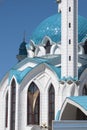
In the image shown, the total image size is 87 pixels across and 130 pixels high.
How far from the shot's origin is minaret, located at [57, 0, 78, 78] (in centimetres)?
3462

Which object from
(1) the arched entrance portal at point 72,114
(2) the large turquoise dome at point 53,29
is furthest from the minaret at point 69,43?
(2) the large turquoise dome at point 53,29

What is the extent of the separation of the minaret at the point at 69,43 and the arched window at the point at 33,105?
2804 mm

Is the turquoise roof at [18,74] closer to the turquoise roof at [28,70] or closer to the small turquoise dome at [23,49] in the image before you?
the turquoise roof at [28,70]

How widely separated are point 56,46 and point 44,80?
12.0 feet

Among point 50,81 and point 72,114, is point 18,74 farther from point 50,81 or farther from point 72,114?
point 72,114

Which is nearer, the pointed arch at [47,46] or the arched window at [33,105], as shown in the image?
the arched window at [33,105]

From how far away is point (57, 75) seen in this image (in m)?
35.7

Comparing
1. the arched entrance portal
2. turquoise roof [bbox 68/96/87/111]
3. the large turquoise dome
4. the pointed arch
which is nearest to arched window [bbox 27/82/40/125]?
the arched entrance portal

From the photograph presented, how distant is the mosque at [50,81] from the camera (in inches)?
1358

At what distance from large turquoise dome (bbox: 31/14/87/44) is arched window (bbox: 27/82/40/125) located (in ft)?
16.6

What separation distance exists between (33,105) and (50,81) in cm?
210

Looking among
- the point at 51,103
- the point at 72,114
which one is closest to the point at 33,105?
the point at 51,103

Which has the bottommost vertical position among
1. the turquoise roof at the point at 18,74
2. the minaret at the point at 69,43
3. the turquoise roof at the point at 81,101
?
the turquoise roof at the point at 81,101

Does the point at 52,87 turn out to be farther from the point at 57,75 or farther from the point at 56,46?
the point at 56,46
